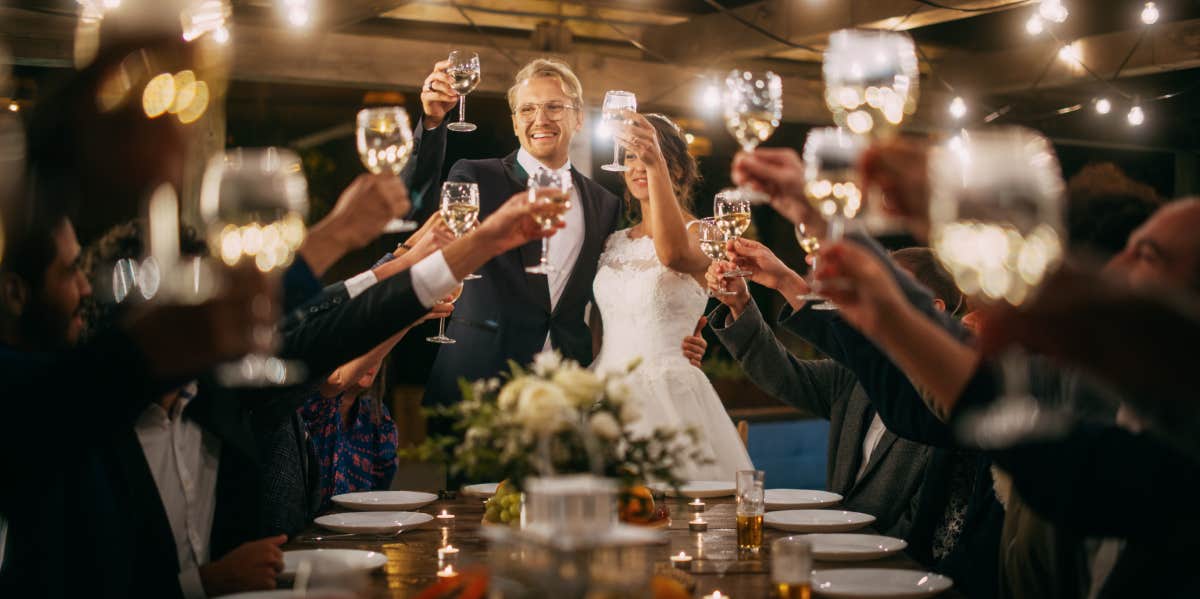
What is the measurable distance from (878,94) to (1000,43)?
22.9ft

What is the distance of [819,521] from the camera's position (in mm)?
2541

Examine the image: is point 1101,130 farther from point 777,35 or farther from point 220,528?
point 220,528

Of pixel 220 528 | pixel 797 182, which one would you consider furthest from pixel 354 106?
pixel 797 182

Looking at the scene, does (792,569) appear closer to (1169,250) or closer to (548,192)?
(1169,250)

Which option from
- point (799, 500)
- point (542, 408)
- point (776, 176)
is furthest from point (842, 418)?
point (542, 408)

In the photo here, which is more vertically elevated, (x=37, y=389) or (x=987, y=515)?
(x=37, y=389)

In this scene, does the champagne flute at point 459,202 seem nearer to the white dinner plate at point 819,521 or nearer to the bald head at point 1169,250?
the white dinner plate at point 819,521

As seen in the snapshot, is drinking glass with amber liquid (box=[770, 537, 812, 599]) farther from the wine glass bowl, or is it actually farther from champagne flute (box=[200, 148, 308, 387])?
champagne flute (box=[200, 148, 308, 387])

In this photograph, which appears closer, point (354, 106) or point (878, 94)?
point (878, 94)

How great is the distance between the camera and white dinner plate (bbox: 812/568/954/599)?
1849 millimetres

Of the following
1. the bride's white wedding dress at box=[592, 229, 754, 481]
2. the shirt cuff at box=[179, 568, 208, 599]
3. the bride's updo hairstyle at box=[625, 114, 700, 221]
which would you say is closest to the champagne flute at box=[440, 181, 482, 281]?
the shirt cuff at box=[179, 568, 208, 599]

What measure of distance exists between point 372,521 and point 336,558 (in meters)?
0.44

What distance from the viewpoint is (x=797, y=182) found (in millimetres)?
1945

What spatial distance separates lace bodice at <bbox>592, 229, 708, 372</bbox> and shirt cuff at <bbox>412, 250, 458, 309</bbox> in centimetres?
197
